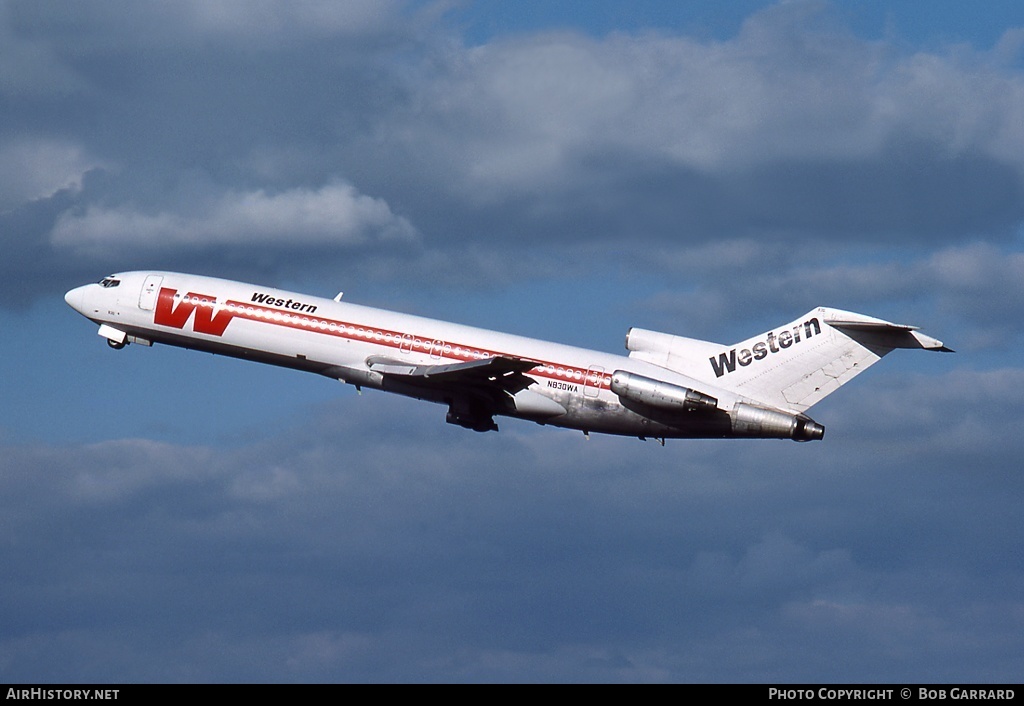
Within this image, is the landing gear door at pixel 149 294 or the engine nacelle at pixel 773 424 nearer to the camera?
the engine nacelle at pixel 773 424

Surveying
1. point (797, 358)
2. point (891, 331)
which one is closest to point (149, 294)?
point (797, 358)

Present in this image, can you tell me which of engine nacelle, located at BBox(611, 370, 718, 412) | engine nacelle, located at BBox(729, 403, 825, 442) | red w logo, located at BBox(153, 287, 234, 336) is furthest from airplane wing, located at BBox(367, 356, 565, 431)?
engine nacelle, located at BBox(729, 403, 825, 442)

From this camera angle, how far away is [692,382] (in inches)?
2271

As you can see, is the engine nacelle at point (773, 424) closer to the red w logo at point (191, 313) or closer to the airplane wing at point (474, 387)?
the airplane wing at point (474, 387)

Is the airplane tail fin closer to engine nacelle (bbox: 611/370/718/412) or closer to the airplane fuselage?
the airplane fuselage

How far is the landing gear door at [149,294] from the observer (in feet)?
196

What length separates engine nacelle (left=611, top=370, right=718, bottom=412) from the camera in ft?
179

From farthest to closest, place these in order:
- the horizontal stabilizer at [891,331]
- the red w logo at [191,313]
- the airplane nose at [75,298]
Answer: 1. the airplane nose at [75,298]
2. the red w logo at [191,313]
3. the horizontal stabilizer at [891,331]

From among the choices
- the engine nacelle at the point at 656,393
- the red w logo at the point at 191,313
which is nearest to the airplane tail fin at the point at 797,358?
the engine nacelle at the point at 656,393

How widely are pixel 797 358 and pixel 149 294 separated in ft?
94.1

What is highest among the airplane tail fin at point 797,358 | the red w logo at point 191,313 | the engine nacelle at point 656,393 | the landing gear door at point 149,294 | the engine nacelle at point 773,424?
Result: the landing gear door at point 149,294

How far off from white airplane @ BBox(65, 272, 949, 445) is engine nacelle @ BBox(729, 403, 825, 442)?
42 mm

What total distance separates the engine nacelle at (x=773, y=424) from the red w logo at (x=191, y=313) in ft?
73.7
